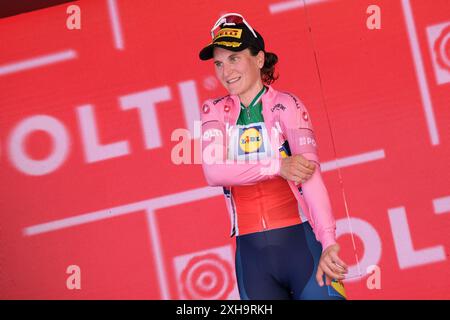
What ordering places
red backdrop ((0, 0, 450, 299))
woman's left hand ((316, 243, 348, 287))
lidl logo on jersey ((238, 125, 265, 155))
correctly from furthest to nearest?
red backdrop ((0, 0, 450, 299))
lidl logo on jersey ((238, 125, 265, 155))
woman's left hand ((316, 243, 348, 287))

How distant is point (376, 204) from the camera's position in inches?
117

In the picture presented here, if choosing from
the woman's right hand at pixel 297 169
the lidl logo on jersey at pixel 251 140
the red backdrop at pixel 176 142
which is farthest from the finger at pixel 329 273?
the red backdrop at pixel 176 142

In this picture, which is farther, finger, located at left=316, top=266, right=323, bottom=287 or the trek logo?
the trek logo

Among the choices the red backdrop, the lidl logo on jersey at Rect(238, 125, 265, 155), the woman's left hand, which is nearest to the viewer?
the woman's left hand

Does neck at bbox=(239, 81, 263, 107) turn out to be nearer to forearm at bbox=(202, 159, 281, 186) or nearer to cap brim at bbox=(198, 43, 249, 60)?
cap brim at bbox=(198, 43, 249, 60)

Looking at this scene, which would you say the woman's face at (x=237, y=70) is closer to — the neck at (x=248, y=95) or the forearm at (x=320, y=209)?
the neck at (x=248, y=95)

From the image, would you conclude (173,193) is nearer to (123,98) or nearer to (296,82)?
(123,98)

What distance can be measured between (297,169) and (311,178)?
0.23 ft

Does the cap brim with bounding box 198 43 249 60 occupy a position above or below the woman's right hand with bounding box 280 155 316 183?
above

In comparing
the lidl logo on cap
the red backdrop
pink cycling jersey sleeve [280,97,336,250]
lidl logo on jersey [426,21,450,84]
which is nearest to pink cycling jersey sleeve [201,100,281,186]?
pink cycling jersey sleeve [280,97,336,250]

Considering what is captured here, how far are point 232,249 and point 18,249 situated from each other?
39.7 inches

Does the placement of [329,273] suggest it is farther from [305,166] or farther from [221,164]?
[221,164]

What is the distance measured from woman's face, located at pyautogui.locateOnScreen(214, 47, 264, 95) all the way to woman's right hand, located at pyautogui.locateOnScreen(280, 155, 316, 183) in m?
0.33

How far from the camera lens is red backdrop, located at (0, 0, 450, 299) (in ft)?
9.70
